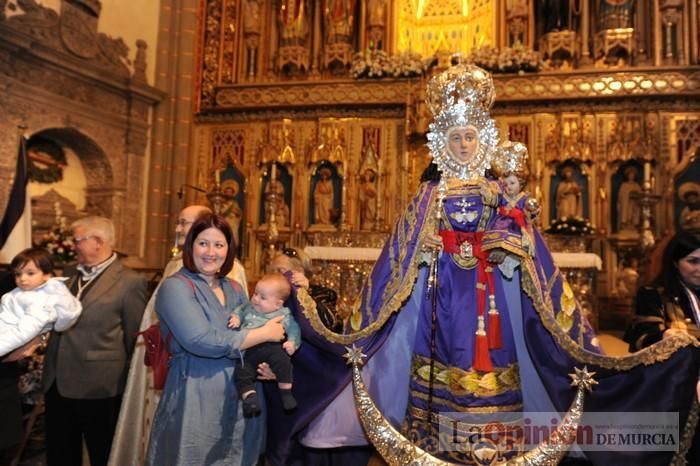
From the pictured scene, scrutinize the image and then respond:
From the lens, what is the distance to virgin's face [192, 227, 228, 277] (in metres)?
2.49

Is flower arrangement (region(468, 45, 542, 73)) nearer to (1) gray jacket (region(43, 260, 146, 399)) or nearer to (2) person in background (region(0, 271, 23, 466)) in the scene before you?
(1) gray jacket (region(43, 260, 146, 399))

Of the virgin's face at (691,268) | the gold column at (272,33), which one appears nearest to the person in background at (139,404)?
the virgin's face at (691,268)

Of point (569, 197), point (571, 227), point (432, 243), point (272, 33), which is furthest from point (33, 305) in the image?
point (272, 33)

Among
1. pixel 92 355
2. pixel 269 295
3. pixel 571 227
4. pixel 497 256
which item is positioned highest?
pixel 571 227

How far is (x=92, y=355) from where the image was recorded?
3221mm

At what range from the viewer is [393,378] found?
3699mm

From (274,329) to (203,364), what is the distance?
362 millimetres

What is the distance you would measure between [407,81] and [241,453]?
9.16 metres

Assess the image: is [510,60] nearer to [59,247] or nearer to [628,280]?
[628,280]

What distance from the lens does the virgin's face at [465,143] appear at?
361 centimetres

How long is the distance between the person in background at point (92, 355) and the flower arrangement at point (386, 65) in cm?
822

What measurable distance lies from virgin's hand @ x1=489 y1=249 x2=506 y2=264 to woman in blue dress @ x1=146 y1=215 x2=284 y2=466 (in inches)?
61.7

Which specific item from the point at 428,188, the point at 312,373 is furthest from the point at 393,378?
the point at 428,188

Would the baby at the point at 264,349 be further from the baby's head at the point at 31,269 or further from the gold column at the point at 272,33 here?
the gold column at the point at 272,33
